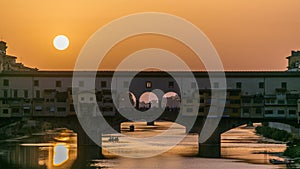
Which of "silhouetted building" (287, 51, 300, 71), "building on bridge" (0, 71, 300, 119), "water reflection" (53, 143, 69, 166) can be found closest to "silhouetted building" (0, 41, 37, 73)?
"building on bridge" (0, 71, 300, 119)

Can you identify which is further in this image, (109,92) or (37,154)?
(109,92)

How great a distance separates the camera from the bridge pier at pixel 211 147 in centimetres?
5766

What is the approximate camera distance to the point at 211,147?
61656 millimetres

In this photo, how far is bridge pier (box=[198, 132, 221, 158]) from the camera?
2270 inches

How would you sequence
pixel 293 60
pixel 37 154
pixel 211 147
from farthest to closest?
pixel 293 60
pixel 211 147
pixel 37 154

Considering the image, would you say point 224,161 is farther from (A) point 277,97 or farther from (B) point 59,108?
(B) point 59,108

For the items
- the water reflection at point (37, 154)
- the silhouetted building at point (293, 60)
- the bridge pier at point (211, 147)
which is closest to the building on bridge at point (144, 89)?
Result: the bridge pier at point (211, 147)

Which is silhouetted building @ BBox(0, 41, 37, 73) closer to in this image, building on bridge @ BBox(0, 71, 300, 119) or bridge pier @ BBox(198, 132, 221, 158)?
building on bridge @ BBox(0, 71, 300, 119)

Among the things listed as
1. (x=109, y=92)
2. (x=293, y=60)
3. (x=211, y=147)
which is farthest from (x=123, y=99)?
(x=293, y=60)

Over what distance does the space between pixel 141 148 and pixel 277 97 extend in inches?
511

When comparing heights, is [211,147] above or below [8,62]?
below

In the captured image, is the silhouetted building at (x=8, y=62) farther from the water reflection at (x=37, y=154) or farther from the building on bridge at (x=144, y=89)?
A: the building on bridge at (x=144, y=89)

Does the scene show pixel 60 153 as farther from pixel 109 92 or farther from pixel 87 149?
pixel 109 92

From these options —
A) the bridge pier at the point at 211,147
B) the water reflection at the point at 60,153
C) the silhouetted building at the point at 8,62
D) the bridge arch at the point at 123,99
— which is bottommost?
the water reflection at the point at 60,153
